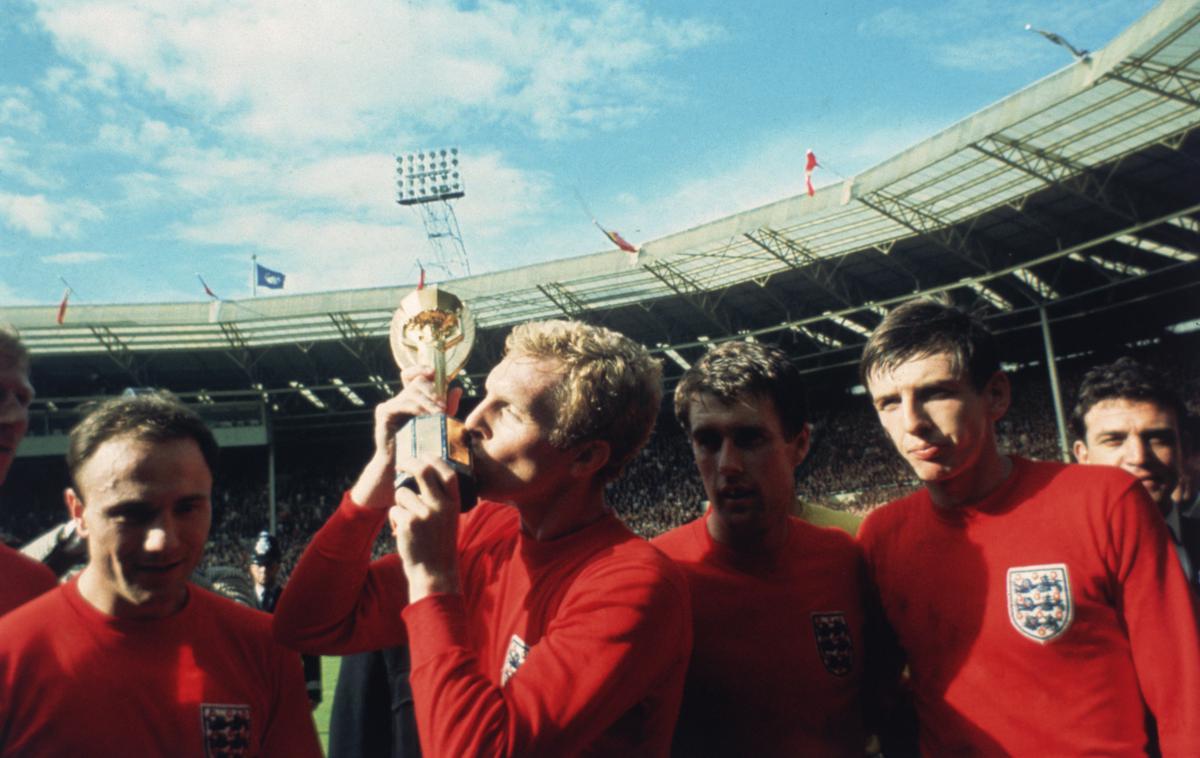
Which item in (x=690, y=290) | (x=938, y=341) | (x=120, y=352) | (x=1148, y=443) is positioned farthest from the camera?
(x=120, y=352)

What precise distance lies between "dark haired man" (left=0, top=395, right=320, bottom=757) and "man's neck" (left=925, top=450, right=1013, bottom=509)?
1.75 m

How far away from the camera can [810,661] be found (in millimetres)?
2307

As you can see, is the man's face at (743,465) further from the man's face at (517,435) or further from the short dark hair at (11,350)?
the short dark hair at (11,350)

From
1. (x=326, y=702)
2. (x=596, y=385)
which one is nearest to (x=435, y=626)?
(x=596, y=385)

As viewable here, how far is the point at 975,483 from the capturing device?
7.87 feet

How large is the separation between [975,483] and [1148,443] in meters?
1.21

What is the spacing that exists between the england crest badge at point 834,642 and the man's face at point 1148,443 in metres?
1.46

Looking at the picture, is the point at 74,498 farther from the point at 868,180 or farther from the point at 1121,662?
the point at 868,180

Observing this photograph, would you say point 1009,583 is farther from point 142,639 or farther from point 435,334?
point 142,639

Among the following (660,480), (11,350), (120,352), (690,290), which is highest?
(120,352)

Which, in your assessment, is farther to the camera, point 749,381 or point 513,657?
point 749,381

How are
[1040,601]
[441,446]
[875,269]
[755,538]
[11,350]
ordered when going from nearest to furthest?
[441,446] < [1040,601] < [755,538] < [11,350] < [875,269]

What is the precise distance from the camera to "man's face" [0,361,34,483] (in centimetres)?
256

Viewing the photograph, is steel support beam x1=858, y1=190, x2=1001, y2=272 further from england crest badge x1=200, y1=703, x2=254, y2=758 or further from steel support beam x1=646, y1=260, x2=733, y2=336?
england crest badge x1=200, y1=703, x2=254, y2=758
